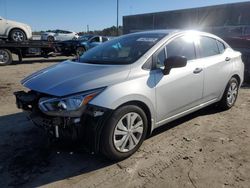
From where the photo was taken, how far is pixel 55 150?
3975 millimetres

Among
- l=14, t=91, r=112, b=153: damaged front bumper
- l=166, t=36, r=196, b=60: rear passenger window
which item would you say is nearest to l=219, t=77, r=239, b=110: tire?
l=166, t=36, r=196, b=60: rear passenger window

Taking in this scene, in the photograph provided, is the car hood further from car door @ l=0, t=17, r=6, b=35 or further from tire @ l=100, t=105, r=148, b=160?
car door @ l=0, t=17, r=6, b=35

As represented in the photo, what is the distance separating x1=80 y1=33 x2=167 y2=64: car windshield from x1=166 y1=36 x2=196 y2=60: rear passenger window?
0.21 m

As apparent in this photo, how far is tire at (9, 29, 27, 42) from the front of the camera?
14309 millimetres

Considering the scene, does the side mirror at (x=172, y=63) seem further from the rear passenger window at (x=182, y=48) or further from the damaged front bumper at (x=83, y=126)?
the damaged front bumper at (x=83, y=126)

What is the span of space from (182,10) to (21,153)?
3288cm

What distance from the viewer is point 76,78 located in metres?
3.51

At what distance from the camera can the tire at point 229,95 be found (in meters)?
5.56

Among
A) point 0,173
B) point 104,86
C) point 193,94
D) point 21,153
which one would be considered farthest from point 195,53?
point 0,173

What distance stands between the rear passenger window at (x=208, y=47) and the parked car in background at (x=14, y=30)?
11.5 meters

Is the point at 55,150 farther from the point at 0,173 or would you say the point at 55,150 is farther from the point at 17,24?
the point at 17,24

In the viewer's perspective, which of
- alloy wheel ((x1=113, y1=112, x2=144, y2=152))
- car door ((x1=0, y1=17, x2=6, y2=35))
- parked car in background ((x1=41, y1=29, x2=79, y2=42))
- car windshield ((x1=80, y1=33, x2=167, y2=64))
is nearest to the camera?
alloy wheel ((x1=113, y1=112, x2=144, y2=152))

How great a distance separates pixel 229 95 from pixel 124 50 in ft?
8.40

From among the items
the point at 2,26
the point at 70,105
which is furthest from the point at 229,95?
the point at 2,26
